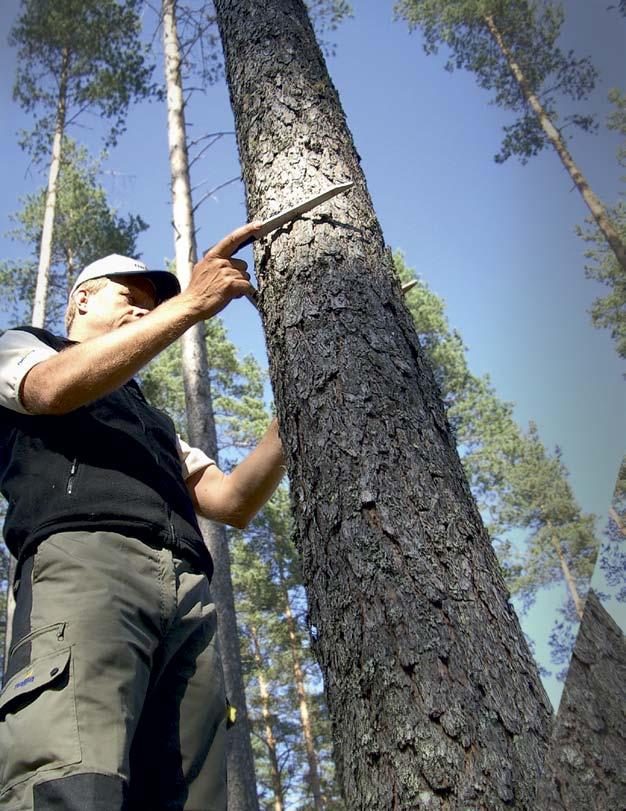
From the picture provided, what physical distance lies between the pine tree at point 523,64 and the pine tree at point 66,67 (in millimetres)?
7703

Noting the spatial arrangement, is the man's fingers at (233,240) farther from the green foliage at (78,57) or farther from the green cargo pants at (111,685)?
the green foliage at (78,57)

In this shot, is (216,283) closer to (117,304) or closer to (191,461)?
(117,304)

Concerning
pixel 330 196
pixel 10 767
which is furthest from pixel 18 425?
pixel 330 196

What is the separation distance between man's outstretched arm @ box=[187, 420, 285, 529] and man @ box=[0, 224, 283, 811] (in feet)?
0.82

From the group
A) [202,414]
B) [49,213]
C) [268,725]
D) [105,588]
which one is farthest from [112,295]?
[268,725]

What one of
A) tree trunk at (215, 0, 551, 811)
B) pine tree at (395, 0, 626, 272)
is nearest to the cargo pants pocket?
tree trunk at (215, 0, 551, 811)

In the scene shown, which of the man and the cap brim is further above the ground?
the cap brim

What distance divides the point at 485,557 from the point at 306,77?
1.40 metres

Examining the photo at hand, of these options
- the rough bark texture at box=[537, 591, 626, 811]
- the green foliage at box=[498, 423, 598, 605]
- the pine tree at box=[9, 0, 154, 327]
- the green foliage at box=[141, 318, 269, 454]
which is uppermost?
the pine tree at box=[9, 0, 154, 327]

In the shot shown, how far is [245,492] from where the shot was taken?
2131 mm

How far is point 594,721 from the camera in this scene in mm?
681

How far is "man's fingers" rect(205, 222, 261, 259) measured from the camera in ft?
5.23

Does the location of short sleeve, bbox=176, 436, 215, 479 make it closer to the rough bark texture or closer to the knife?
the knife

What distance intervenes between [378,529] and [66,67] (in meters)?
12.0
